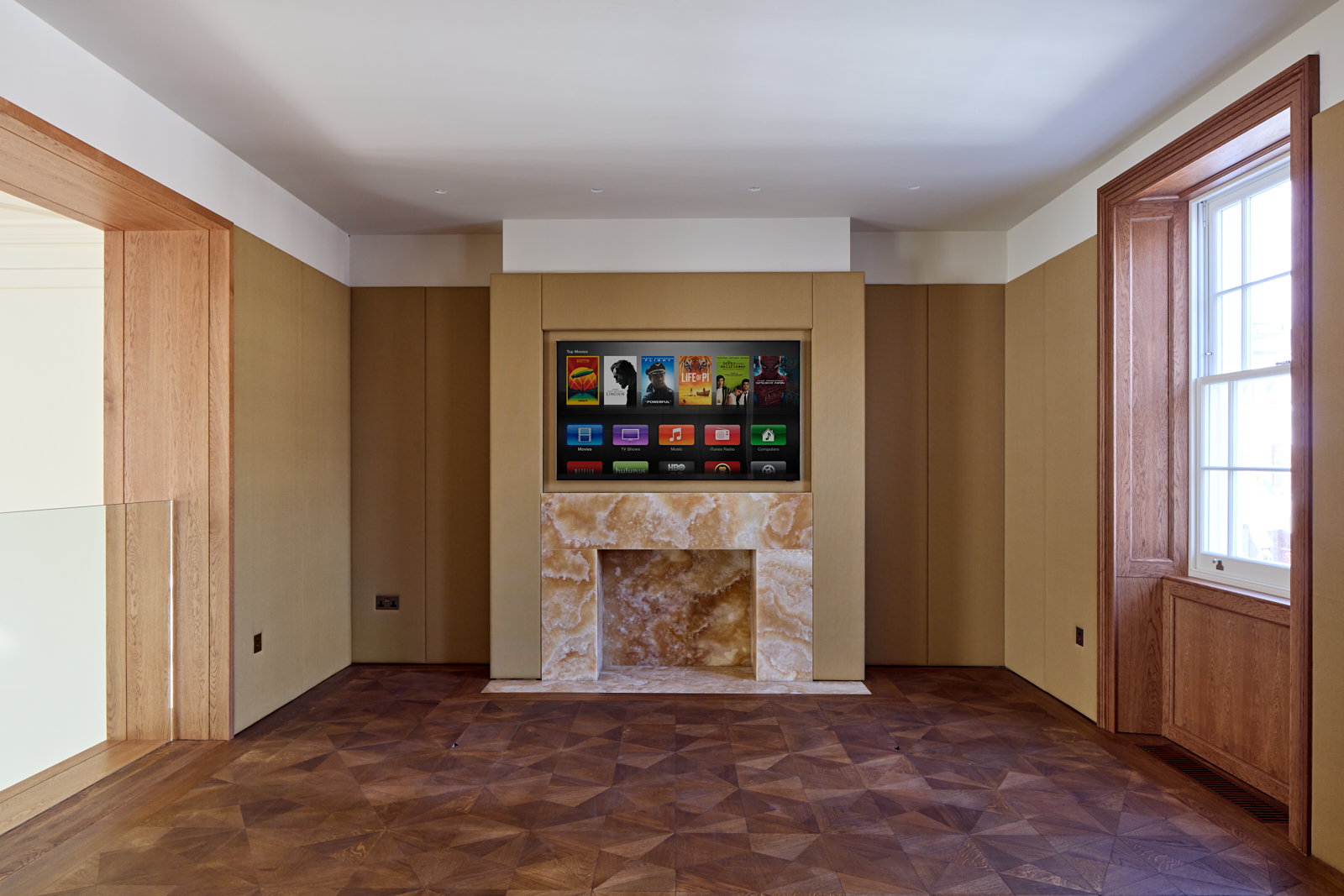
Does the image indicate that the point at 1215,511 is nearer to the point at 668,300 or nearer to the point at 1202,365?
the point at 1202,365

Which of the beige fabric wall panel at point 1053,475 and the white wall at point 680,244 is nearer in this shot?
the beige fabric wall panel at point 1053,475

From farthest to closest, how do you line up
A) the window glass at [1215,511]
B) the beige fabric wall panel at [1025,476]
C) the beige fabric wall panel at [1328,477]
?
the beige fabric wall panel at [1025,476]
the window glass at [1215,511]
the beige fabric wall panel at [1328,477]

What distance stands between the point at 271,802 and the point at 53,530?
1485 millimetres

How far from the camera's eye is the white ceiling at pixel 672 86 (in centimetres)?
261

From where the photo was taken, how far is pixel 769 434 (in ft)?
15.9

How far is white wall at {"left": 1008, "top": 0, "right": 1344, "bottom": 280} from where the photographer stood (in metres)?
2.58

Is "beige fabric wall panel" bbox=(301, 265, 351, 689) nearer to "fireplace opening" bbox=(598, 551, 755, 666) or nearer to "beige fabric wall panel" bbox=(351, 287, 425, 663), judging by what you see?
"beige fabric wall panel" bbox=(351, 287, 425, 663)

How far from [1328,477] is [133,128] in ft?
15.7

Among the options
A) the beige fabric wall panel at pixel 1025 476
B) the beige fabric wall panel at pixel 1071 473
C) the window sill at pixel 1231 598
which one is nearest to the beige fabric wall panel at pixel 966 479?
the beige fabric wall panel at pixel 1025 476

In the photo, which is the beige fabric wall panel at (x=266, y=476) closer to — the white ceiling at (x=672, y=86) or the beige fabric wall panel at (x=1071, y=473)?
the white ceiling at (x=672, y=86)

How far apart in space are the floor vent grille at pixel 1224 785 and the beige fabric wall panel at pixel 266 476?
4.55m

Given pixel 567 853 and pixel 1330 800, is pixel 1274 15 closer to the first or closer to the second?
pixel 1330 800

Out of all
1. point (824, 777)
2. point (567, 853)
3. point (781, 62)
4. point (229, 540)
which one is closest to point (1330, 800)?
point (824, 777)

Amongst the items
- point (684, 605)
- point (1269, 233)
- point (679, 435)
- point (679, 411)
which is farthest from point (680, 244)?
point (1269, 233)
